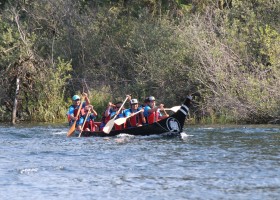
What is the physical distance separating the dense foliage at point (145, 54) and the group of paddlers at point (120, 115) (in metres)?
4.17

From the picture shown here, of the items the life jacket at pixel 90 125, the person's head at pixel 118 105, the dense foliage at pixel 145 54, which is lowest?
the life jacket at pixel 90 125

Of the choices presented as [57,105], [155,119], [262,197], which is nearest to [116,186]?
[262,197]

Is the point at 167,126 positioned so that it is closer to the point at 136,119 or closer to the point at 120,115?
the point at 136,119

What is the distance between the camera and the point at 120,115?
2566 centimetres

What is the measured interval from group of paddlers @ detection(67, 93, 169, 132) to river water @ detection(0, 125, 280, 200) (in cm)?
102

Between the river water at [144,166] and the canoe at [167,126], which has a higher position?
the canoe at [167,126]

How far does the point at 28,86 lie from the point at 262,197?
70.4ft

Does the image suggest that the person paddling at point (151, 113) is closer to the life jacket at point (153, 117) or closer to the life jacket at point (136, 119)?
the life jacket at point (153, 117)

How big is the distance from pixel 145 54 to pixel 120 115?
25.0 feet

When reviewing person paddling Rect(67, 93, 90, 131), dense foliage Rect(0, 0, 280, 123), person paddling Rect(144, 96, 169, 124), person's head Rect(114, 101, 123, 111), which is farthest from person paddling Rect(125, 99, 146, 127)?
dense foliage Rect(0, 0, 280, 123)

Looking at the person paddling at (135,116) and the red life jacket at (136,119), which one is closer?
the person paddling at (135,116)

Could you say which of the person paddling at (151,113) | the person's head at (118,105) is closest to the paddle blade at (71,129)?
the person's head at (118,105)

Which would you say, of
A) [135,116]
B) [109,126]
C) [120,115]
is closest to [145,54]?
[120,115]

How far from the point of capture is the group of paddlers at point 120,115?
2491 centimetres
